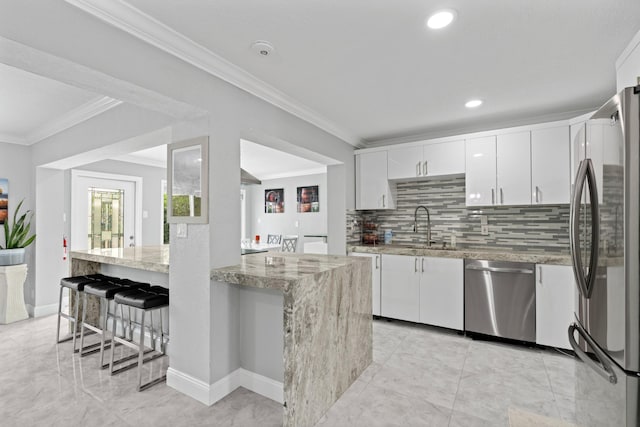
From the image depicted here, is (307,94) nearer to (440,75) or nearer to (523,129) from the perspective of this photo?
(440,75)

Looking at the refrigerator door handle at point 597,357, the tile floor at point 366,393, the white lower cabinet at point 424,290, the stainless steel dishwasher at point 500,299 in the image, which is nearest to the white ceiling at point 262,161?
the white lower cabinet at point 424,290

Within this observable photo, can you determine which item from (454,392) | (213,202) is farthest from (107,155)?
(454,392)

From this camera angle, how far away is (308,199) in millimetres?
7504

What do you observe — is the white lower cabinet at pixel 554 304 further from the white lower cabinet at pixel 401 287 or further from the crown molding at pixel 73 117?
the crown molding at pixel 73 117

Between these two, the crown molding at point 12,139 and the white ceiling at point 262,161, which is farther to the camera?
the white ceiling at point 262,161

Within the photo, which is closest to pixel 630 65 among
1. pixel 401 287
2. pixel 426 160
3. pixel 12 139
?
pixel 426 160

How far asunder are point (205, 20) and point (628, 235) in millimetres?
2155

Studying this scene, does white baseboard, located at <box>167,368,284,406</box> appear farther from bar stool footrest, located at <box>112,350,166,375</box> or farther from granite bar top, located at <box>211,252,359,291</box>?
granite bar top, located at <box>211,252,359,291</box>

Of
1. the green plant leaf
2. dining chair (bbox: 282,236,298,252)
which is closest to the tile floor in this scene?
the green plant leaf

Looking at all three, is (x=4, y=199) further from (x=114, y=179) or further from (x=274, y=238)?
(x=274, y=238)

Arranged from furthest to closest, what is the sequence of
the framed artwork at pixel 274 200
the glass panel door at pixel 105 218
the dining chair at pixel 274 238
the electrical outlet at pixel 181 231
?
1. the framed artwork at pixel 274 200
2. the dining chair at pixel 274 238
3. the glass panel door at pixel 105 218
4. the electrical outlet at pixel 181 231

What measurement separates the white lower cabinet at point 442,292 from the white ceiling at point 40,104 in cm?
358

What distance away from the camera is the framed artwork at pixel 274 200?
800 cm

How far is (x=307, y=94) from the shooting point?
2812 millimetres
